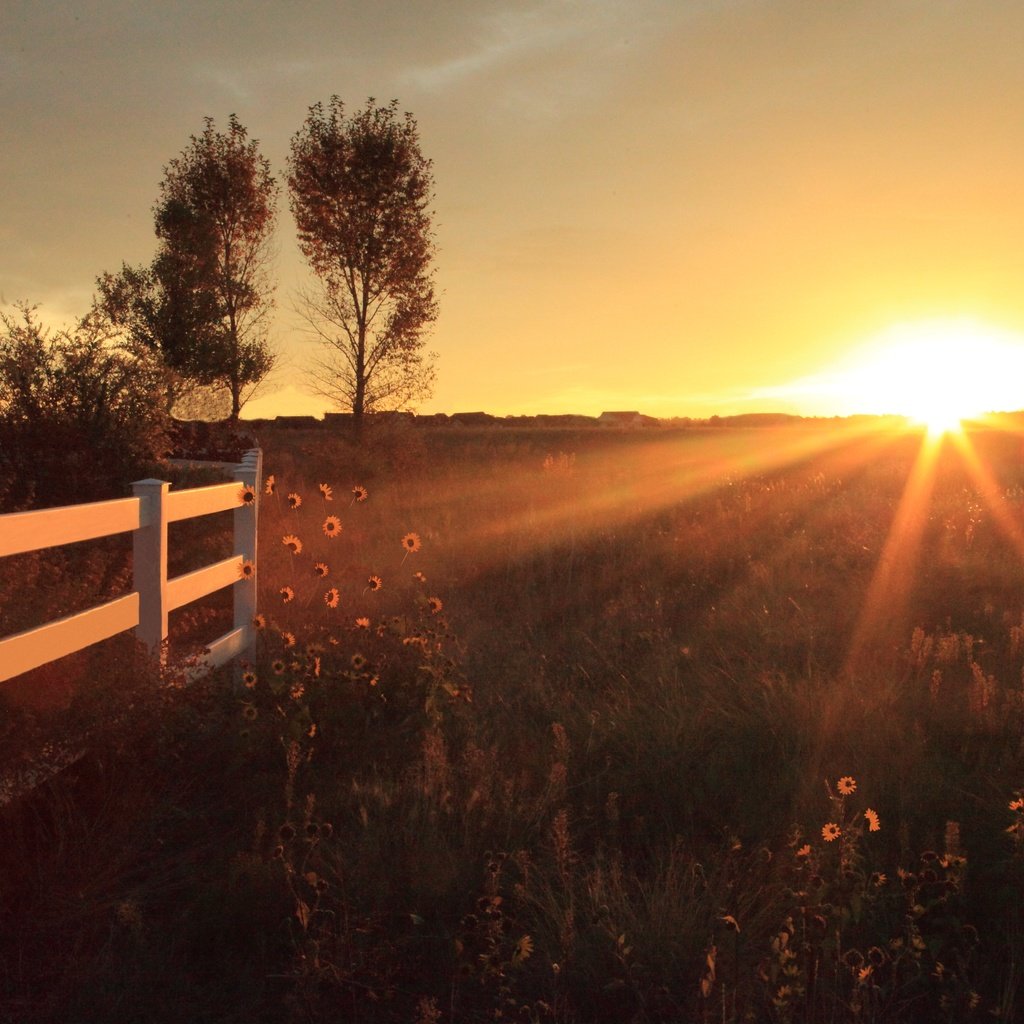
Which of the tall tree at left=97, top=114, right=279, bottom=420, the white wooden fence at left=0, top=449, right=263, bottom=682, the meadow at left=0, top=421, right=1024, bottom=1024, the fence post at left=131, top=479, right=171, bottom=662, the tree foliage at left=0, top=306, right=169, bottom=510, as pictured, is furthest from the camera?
the tall tree at left=97, top=114, right=279, bottom=420

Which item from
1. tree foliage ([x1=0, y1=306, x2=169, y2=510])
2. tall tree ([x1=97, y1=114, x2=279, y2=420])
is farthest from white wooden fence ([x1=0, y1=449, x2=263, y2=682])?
tall tree ([x1=97, y1=114, x2=279, y2=420])

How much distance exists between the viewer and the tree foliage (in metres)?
10.7

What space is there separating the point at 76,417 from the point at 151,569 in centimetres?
700

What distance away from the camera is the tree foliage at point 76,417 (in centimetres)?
1073

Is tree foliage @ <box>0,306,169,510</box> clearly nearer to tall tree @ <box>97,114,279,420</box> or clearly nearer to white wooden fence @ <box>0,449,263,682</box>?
white wooden fence @ <box>0,449,263,682</box>

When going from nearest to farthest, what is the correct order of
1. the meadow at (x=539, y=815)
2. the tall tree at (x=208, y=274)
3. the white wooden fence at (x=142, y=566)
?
the meadow at (x=539, y=815) < the white wooden fence at (x=142, y=566) < the tall tree at (x=208, y=274)

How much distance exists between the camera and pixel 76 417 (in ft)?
37.2

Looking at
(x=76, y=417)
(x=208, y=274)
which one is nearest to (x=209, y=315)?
(x=208, y=274)

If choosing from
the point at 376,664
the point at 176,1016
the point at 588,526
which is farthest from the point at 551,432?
the point at 176,1016

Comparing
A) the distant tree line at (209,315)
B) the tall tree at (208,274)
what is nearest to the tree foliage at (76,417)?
the distant tree line at (209,315)

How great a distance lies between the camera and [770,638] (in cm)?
704

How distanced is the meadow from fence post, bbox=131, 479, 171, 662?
0.33 m

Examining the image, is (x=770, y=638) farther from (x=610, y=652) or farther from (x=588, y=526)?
(x=588, y=526)

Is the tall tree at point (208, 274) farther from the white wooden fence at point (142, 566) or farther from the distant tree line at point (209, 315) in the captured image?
the white wooden fence at point (142, 566)
